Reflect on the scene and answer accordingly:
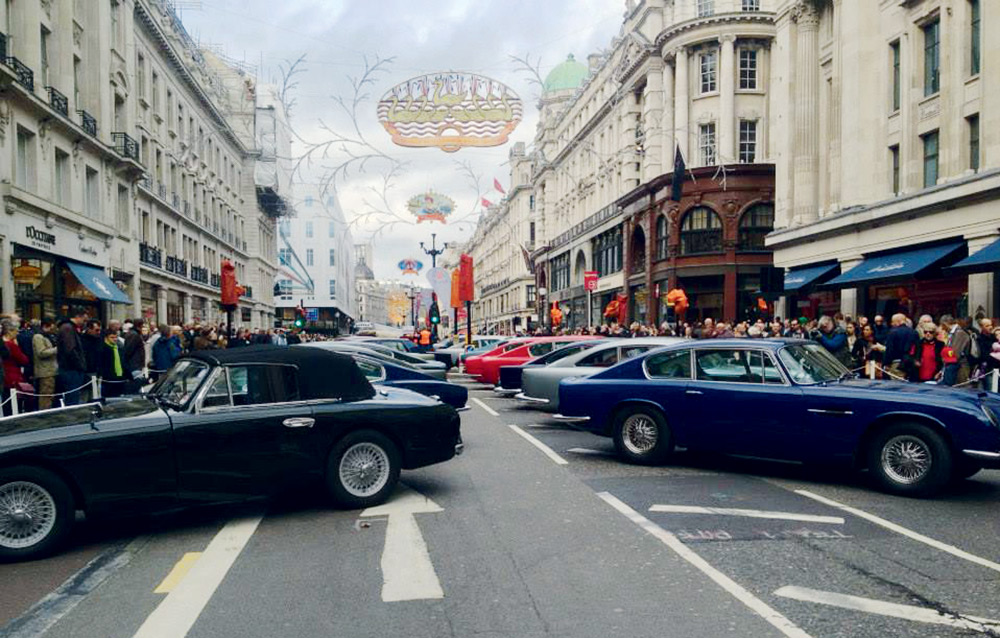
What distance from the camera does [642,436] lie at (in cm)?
953

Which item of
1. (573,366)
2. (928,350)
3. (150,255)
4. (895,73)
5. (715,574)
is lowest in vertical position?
(715,574)

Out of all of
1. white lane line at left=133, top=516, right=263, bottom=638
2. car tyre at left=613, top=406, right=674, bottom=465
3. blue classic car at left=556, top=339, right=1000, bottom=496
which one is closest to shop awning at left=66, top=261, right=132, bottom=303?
blue classic car at left=556, top=339, right=1000, bottom=496

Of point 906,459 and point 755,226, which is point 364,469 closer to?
point 906,459

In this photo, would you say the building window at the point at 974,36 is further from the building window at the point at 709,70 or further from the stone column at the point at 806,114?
the building window at the point at 709,70

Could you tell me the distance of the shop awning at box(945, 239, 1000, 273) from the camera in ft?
57.9

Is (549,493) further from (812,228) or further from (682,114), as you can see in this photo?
(682,114)

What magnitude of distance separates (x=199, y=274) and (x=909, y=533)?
42.8 m

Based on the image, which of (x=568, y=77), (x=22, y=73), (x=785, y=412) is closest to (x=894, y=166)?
(x=785, y=412)

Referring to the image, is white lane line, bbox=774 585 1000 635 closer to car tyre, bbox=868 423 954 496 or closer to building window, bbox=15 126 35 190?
car tyre, bbox=868 423 954 496

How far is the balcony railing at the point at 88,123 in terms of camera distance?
25.9 metres

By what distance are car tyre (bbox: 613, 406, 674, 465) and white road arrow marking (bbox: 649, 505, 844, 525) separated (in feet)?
6.67

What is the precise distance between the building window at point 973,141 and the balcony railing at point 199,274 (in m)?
35.7

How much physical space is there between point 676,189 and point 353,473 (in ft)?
61.0

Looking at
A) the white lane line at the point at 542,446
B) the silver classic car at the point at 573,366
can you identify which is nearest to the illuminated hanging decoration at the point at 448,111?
the silver classic car at the point at 573,366
